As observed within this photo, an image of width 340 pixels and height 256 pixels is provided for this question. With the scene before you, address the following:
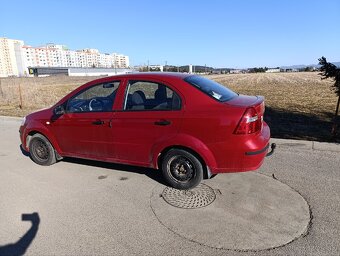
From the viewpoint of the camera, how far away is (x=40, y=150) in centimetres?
521

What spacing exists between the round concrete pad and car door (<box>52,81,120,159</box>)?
1.20m

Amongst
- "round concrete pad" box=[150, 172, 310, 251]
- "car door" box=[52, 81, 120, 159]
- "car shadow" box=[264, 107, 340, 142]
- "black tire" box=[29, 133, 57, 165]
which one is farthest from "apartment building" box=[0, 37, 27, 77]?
"round concrete pad" box=[150, 172, 310, 251]

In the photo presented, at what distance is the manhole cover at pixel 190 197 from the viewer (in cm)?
359

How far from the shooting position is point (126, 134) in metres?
4.17

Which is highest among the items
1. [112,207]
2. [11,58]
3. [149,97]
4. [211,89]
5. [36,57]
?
[36,57]

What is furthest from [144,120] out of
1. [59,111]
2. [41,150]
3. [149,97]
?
[41,150]

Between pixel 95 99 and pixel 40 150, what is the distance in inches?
61.2

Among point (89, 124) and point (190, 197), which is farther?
point (89, 124)

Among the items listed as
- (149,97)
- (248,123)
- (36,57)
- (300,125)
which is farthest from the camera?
(36,57)

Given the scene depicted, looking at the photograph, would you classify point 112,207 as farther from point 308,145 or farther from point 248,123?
point 308,145

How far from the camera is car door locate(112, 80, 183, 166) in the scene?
12.6 ft

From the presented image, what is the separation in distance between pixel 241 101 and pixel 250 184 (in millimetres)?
1257

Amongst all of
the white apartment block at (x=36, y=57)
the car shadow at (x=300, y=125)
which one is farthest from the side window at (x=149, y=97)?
the white apartment block at (x=36, y=57)

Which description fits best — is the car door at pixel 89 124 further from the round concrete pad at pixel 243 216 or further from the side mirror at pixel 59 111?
the round concrete pad at pixel 243 216
